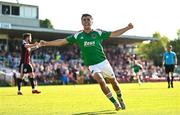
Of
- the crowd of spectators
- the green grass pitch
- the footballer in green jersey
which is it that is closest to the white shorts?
the footballer in green jersey

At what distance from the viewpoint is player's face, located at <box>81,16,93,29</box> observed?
37.1ft

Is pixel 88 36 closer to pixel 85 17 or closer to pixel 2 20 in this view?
pixel 85 17

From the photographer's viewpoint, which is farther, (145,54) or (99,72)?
(145,54)

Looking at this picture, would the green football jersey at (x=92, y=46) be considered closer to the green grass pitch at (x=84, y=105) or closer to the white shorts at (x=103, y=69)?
the white shorts at (x=103, y=69)

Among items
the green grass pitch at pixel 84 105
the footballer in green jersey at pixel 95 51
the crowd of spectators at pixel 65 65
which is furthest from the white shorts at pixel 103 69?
the crowd of spectators at pixel 65 65

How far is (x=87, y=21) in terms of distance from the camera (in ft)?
37.3

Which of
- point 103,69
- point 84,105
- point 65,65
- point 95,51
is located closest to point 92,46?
point 95,51

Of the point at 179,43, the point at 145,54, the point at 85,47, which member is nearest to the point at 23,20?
the point at 85,47

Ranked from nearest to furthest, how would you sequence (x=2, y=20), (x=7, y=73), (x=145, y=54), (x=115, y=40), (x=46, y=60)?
(x=7, y=73) < (x=46, y=60) < (x=2, y=20) < (x=115, y=40) < (x=145, y=54)

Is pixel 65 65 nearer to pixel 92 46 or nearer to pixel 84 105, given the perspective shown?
pixel 84 105

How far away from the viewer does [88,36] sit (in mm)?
11617

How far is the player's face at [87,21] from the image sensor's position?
11.3 meters

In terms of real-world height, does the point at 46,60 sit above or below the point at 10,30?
below

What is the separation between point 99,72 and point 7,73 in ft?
99.3
